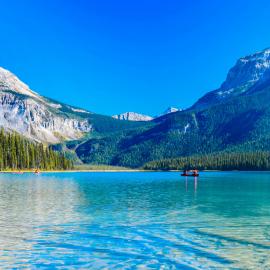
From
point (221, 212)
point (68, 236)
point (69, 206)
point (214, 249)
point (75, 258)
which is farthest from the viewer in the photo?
point (69, 206)

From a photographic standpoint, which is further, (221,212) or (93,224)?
(221,212)

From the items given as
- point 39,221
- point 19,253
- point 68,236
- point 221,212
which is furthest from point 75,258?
point 221,212

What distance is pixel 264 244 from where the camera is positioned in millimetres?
31203

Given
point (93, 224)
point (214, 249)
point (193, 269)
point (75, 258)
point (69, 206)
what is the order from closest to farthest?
point (193, 269)
point (75, 258)
point (214, 249)
point (93, 224)
point (69, 206)

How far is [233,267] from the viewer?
81.4 feet

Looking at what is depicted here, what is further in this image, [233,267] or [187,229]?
[187,229]

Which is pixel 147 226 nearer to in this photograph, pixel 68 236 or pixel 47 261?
pixel 68 236

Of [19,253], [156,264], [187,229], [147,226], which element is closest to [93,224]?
[147,226]

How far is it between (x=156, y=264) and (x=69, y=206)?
105ft

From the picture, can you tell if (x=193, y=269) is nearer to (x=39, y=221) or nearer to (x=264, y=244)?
(x=264, y=244)

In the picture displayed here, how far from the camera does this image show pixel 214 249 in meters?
29.4

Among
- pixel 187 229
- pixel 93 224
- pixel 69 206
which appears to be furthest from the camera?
pixel 69 206

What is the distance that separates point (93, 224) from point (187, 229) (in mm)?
9066

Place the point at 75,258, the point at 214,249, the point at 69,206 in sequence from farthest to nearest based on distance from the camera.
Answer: the point at 69,206
the point at 214,249
the point at 75,258
